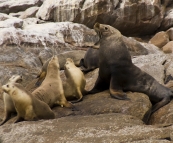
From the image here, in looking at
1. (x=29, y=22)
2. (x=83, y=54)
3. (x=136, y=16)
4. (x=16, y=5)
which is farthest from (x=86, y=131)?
(x=16, y=5)

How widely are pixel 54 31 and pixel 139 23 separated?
19.7ft

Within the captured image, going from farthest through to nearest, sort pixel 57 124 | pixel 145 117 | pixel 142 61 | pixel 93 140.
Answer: pixel 142 61
pixel 145 117
pixel 57 124
pixel 93 140

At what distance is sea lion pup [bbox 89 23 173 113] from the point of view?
6.46 meters

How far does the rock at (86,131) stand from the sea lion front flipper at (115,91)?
1.33 meters

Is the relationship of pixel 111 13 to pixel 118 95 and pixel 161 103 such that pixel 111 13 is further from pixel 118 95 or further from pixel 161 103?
pixel 118 95

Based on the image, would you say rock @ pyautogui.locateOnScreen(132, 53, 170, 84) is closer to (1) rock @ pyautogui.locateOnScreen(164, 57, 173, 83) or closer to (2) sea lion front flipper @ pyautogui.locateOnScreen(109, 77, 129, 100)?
(1) rock @ pyautogui.locateOnScreen(164, 57, 173, 83)

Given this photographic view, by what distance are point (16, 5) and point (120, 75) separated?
13.3m

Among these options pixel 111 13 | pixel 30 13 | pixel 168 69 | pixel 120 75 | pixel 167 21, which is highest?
pixel 120 75

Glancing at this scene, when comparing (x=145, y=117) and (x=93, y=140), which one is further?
(x=145, y=117)

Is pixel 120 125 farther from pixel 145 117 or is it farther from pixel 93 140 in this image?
pixel 145 117

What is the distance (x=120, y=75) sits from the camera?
6.45 meters

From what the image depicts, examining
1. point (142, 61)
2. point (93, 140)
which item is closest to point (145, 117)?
point (93, 140)

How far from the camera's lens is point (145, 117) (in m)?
5.73

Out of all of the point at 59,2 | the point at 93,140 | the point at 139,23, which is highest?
the point at 93,140
